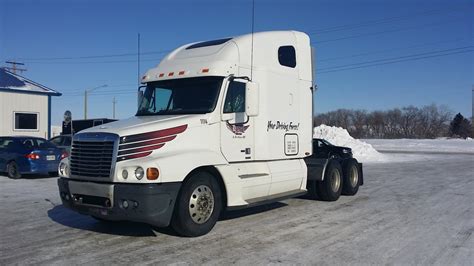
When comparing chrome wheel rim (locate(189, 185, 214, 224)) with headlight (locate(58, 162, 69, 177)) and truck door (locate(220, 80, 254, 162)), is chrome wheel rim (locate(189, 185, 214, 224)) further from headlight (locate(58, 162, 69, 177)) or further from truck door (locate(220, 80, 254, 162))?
headlight (locate(58, 162, 69, 177))

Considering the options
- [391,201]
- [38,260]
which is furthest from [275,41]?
[38,260]

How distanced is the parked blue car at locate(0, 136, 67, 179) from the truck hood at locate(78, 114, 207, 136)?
377 inches

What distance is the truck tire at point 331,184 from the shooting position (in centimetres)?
1091

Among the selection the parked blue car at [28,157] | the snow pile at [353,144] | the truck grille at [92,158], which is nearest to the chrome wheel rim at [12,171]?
the parked blue car at [28,157]

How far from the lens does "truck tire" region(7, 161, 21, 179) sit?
1603 centimetres

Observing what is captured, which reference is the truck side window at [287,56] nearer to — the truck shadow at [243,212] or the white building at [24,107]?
the truck shadow at [243,212]

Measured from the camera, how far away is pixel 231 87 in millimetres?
7859

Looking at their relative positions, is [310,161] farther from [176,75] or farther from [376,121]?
[376,121]

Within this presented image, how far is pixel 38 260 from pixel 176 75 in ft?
12.7

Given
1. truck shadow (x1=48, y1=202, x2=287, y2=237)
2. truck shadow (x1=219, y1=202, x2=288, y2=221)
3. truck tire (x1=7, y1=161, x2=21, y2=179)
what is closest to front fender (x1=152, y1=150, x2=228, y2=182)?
truck shadow (x1=48, y1=202, x2=287, y2=237)

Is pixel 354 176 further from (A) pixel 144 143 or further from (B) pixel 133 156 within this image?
(B) pixel 133 156

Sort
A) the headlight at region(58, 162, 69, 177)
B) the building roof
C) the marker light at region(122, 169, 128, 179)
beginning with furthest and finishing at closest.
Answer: the building roof, the headlight at region(58, 162, 69, 177), the marker light at region(122, 169, 128, 179)

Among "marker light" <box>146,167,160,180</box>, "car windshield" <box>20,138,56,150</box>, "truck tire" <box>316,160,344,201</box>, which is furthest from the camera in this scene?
"car windshield" <box>20,138,56,150</box>

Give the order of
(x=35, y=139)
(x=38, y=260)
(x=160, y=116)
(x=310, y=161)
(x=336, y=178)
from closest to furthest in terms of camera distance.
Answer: (x=38, y=260), (x=160, y=116), (x=310, y=161), (x=336, y=178), (x=35, y=139)
